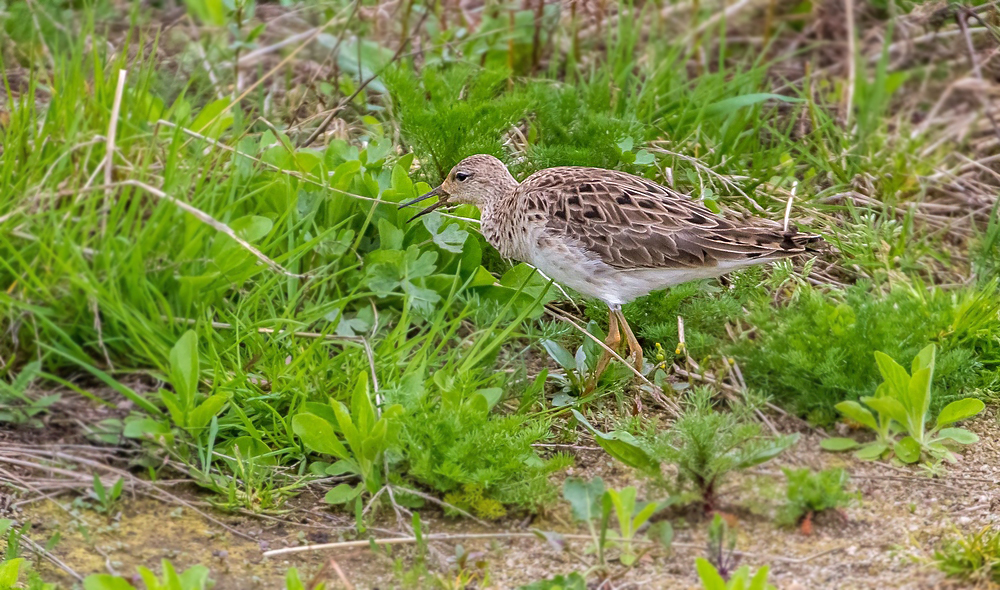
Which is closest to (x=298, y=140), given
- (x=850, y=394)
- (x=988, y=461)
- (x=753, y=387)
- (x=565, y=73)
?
(x=565, y=73)

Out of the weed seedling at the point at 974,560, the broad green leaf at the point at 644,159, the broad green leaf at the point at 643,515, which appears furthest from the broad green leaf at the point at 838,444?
the broad green leaf at the point at 644,159

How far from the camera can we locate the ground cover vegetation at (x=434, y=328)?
418cm

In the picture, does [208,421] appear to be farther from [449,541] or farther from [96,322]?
[449,541]

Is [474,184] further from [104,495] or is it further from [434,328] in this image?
[104,495]

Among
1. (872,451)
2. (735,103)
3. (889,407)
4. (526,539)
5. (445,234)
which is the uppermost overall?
(735,103)

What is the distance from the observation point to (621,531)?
13.0 ft

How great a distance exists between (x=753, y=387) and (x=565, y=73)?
3276mm

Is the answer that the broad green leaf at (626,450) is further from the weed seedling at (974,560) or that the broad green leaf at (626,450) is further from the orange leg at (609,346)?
the weed seedling at (974,560)

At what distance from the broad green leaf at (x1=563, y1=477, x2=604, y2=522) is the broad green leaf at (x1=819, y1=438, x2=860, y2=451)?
1.04m

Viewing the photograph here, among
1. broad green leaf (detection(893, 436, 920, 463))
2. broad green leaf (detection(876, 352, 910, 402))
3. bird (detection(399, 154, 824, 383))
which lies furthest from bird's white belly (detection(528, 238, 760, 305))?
broad green leaf (detection(893, 436, 920, 463))

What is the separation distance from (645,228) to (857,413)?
1268 millimetres

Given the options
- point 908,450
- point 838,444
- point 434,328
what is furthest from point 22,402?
point 908,450

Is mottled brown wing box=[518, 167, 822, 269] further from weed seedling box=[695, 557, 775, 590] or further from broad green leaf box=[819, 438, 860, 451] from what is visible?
weed seedling box=[695, 557, 775, 590]

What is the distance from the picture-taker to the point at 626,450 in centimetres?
432
